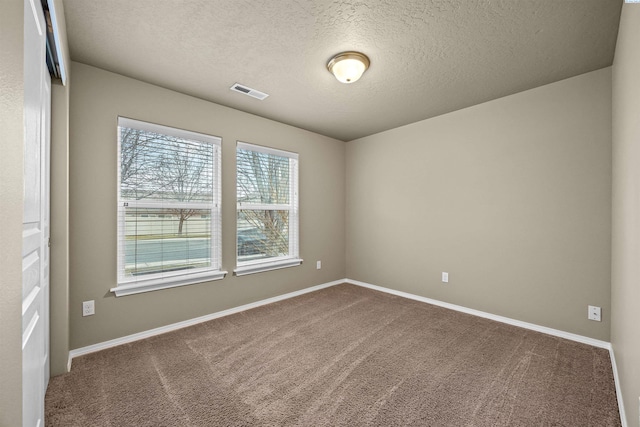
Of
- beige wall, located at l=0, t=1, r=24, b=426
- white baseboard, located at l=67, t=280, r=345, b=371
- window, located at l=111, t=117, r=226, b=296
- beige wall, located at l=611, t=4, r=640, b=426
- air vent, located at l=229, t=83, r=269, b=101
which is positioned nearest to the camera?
beige wall, located at l=0, t=1, r=24, b=426

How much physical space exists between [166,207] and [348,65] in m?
2.21

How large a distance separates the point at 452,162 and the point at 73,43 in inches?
149

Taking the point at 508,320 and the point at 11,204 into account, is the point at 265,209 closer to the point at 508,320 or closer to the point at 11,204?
the point at 11,204

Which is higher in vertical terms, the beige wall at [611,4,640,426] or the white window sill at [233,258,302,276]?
the beige wall at [611,4,640,426]

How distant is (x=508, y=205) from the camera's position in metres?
2.97

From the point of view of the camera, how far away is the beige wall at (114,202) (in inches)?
91.5

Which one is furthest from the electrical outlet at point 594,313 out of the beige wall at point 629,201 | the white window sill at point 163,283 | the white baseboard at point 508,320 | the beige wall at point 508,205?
the white window sill at point 163,283

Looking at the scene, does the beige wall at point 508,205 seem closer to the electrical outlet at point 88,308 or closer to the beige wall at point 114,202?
the beige wall at point 114,202

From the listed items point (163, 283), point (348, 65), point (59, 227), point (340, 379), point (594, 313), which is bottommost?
point (340, 379)

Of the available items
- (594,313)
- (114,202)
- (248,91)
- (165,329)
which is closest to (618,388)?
(594,313)

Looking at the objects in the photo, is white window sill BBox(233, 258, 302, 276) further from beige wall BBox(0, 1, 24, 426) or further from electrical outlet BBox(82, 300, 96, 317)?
beige wall BBox(0, 1, 24, 426)

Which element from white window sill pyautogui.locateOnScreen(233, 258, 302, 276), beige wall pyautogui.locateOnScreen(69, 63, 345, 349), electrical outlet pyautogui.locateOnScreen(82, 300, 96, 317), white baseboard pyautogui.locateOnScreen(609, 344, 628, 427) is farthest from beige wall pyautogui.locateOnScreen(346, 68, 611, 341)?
electrical outlet pyautogui.locateOnScreen(82, 300, 96, 317)

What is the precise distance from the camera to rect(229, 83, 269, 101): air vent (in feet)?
9.05

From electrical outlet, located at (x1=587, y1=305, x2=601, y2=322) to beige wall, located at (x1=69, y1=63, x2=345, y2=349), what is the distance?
3.15 meters
